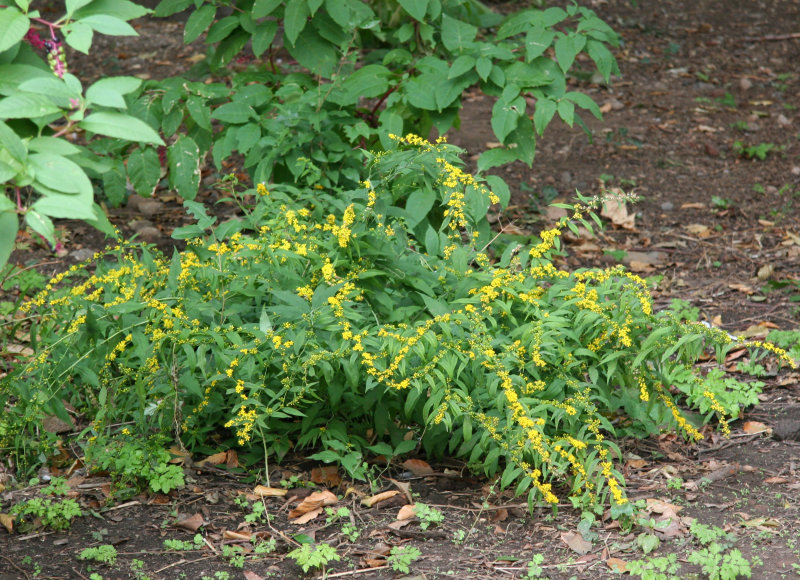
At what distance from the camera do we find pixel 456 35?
417 centimetres

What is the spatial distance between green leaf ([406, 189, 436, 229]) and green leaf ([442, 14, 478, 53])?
80cm

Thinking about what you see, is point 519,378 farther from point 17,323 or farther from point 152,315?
point 17,323

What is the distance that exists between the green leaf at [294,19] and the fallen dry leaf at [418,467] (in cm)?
207

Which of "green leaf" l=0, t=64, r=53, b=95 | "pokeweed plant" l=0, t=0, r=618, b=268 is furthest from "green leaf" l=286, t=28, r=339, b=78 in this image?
"green leaf" l=0, t=64, r=53, b=95

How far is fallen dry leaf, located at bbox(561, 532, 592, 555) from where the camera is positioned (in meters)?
2.79

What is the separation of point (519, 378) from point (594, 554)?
59 cm

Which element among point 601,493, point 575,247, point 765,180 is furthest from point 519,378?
point 765,180

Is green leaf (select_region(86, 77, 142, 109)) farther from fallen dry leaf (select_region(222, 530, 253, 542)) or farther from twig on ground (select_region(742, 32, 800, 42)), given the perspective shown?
twig on ground (select_region(742, 32, 800, 42))

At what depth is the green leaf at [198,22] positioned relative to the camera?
171 inches

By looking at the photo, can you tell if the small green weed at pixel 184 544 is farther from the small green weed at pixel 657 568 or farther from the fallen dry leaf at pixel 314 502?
the small green weed at pixel 657 568

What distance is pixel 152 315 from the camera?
301 centimetres

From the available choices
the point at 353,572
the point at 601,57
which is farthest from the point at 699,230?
the point at 353,572

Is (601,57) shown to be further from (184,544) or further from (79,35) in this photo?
(79,35)

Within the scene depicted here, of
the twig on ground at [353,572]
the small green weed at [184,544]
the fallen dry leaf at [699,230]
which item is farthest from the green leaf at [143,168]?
the fallen dry leaf at [699,230]
